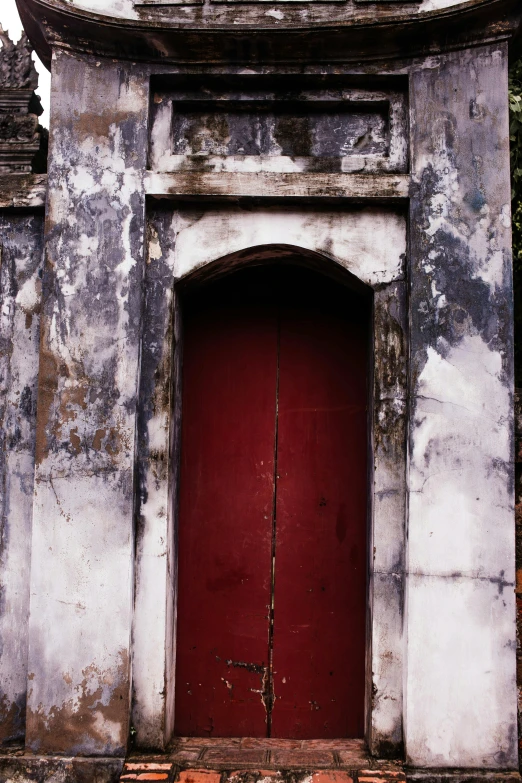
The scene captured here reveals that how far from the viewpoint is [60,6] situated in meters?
3.45

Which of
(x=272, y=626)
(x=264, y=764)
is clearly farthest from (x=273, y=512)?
(x=264, y=764)

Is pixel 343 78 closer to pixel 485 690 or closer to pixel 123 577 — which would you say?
pixel 123 577

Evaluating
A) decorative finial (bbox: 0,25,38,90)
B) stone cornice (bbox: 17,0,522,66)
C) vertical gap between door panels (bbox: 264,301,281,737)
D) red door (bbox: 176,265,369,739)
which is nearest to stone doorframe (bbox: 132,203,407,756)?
red door (bbox: 176,265,369,739)

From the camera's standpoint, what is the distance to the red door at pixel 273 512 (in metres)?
3.73

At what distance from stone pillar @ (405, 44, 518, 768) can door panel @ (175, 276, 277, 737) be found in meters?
0.94

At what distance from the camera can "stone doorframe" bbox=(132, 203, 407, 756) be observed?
134 inches

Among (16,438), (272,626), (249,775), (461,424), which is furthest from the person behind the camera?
(272,626)

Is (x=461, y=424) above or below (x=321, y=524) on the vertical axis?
above

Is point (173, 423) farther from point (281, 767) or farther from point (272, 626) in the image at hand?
point (281, 767)

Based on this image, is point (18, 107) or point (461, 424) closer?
point (461, 424)

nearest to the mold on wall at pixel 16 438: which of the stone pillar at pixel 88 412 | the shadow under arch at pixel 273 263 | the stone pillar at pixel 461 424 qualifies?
the stone pillar at pixel 88 412

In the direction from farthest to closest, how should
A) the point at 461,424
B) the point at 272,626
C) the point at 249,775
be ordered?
1. the point at 272,626
2. the point at 461,424
3. the point at 249,775

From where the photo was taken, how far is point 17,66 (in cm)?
386

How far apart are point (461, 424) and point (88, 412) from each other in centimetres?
206
